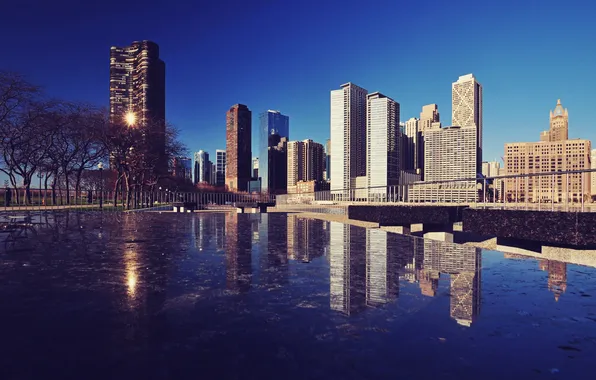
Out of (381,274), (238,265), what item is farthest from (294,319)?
(238,265)

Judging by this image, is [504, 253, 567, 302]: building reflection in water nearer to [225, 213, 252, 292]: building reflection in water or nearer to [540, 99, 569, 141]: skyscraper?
[225, 213, 252, 292]: building reflection in water

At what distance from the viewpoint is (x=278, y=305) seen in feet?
10.4

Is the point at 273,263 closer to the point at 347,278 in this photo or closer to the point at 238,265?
the point at 238,265

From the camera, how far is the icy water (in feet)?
6.59

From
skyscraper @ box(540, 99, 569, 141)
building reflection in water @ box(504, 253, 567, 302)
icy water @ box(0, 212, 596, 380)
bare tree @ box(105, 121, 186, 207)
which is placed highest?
skyscraper @ box(540, 99, 569, 141)

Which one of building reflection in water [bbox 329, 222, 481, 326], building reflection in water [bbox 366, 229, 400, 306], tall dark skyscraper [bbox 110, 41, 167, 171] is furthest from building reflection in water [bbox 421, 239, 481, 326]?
tall dark skyscraper [bbox 110, 41, 167, 171]

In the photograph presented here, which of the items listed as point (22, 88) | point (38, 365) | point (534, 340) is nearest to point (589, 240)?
point (534, 340)

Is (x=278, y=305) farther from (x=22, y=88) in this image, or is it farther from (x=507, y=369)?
(x=22, y=88)

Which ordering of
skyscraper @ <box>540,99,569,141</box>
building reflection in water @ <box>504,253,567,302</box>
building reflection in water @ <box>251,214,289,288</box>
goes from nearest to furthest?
1. building reflection in water @ <box>504,253,567,302</box>
2. building reflection in water @ <box>251,214,289,288</box>
3. skyscraper @ <box>540,99,569,141</box>

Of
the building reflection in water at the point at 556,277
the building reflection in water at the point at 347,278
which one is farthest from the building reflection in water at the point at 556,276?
the building reflection in water at the point at 347,278

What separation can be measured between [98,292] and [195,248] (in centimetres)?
316

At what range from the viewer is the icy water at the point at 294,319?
2.01 meters

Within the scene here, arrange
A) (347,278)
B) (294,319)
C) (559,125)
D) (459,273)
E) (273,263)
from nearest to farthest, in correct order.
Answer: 1. (294,319)
2. (347,278)
3. (459,273)
4. (273,263)
5. (559,125)

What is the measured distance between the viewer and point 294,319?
2.80m
